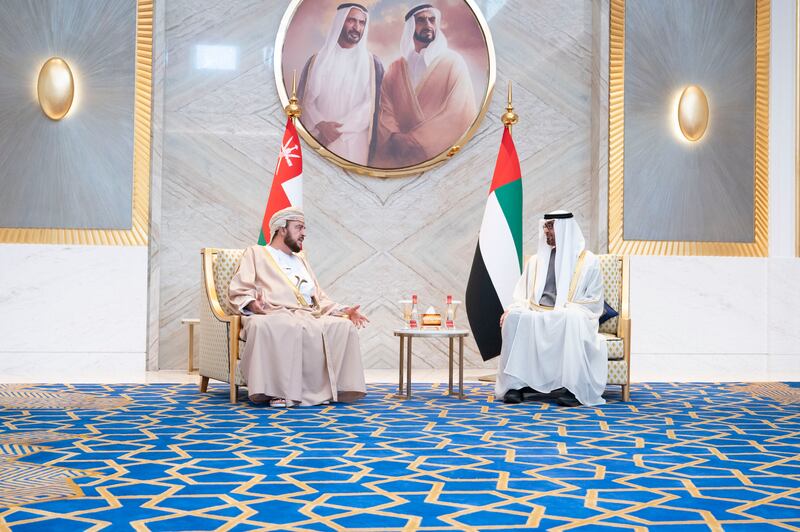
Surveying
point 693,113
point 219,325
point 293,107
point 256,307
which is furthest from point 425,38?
point 219,325

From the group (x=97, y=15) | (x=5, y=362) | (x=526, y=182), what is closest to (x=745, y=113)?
(x=526, y=182)

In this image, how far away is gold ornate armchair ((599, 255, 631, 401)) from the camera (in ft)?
18.8

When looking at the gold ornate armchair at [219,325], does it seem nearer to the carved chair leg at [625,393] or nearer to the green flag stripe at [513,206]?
the green flag stripe at [513,206]

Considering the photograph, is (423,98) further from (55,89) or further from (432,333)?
(55,89)

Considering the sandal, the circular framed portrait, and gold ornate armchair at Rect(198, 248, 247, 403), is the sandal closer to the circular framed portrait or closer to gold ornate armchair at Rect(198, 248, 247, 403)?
gold ornate armchair at Rect(198, 248, 247, 403)

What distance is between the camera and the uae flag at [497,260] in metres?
6.90

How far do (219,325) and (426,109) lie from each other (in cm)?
323

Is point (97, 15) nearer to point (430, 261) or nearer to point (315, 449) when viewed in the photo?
point (430, 261)

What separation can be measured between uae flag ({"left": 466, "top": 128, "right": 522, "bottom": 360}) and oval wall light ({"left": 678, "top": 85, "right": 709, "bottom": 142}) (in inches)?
83.2

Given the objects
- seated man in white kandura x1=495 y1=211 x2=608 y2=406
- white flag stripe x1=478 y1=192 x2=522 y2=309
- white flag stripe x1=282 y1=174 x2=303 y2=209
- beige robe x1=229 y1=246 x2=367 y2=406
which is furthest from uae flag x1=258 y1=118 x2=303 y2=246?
seated man in white kandura x1=495 y1=211 x2=608 y2=406

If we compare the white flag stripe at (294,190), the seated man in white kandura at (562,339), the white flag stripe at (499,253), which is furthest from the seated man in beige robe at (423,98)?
the seated man in white kandura at (562,339)

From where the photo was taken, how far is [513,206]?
23.1ft

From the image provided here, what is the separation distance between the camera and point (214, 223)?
7676 millimetres

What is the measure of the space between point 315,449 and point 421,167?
454 cm
